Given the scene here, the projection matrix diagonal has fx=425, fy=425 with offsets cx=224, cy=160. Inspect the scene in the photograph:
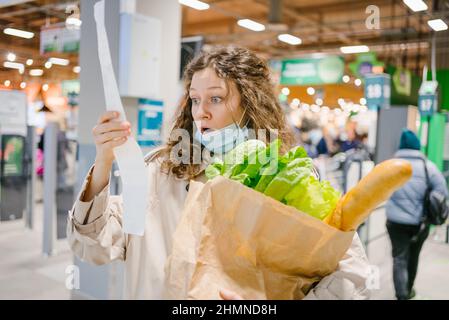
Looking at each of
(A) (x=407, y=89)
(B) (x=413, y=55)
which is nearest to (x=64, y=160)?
(A) (x=407, y=89)

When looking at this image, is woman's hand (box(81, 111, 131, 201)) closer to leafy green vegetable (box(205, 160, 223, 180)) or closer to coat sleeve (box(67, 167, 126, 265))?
coat sleeve (box(67, 167, 126, 265))

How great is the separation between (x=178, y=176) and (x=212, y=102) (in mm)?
188

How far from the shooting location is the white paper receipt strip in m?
0.73

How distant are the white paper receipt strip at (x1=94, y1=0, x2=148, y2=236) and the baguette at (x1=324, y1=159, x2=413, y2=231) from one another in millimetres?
345

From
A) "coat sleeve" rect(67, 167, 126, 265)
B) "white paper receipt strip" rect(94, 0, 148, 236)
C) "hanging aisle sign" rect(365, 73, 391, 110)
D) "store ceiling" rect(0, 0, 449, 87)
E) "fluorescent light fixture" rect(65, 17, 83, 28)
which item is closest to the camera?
"white paper receipt strip" rect(94, 0, 148, 236)

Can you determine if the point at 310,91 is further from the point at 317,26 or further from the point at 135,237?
the point at 135,237

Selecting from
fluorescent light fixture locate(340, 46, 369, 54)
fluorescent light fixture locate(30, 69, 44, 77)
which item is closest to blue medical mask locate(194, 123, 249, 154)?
fluorescent light fixture locate(30, 69, 44, 77)

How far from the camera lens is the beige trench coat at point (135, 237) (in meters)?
0.89

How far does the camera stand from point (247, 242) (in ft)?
2.04

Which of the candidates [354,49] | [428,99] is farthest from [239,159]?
[354,49]

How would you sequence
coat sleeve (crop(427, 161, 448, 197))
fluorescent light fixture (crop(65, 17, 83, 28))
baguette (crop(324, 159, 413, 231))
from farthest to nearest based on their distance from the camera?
coat sleeve (crop(427, 161, 448, 197))
fluorescent light fixture (crop(65, 17, 83, 28))
baguette (crop(324, 159, 413, 231))

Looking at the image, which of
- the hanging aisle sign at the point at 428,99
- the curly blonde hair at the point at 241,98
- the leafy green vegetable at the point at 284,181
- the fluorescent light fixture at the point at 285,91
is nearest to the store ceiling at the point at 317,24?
the hanging aisle sign at the point at 428,99

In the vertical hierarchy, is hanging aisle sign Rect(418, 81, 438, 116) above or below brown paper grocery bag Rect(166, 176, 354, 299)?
above
